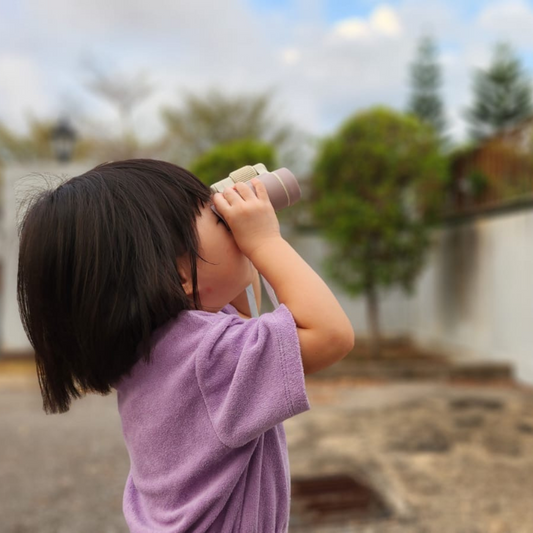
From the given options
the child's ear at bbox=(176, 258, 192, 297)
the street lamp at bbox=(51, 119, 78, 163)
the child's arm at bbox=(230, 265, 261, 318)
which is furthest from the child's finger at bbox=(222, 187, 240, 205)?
the street lamp at bbox=(51, 119, 78, 163)

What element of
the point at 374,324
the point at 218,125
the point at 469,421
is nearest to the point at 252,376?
the point at 469,421

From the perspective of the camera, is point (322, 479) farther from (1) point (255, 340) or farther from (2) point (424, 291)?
(2) point (424, 291)

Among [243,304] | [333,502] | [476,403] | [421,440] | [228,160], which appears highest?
[228,160]

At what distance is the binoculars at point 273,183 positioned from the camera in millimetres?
1064

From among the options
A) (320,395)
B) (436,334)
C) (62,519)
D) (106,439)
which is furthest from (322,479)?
(436,334)

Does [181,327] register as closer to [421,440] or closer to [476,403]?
[421,440]

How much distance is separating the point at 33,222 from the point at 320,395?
591 centimetres

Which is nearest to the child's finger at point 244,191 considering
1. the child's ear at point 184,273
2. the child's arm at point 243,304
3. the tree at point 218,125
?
the child's ear at point 184,273

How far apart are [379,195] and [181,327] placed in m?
7.32

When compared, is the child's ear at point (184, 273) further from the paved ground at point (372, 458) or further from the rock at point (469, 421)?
the rock at point (469, 421)

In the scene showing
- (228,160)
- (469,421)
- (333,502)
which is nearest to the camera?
(333,502)

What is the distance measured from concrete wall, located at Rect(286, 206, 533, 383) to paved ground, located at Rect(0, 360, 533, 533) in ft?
3.61

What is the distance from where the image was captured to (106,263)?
0.97m

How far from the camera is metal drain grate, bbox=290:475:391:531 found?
3311 millimetres
